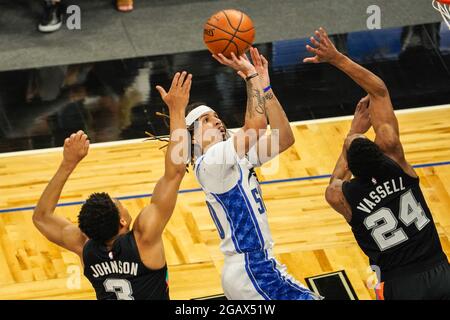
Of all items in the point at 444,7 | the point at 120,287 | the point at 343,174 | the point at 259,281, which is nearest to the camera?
the point at 120,287

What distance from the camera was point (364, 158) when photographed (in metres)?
5.99

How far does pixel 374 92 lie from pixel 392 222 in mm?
911

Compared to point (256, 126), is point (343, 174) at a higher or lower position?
lower

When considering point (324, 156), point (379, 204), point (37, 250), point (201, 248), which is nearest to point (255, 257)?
point (379, 204)

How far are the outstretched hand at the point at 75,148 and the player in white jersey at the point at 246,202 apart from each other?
2.62ft

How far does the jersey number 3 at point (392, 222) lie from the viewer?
240 inches

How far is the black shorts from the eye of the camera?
6086 millimetres

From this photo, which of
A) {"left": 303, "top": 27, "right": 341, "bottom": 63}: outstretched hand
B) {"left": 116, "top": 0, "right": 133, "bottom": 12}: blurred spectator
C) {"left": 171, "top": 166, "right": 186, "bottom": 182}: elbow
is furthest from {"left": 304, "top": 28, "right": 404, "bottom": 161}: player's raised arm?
{"left": 116, "top": 0, "right": 133, "bottom": 12}: blurred spectator

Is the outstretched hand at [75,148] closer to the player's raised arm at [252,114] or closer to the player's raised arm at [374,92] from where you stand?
the player's raised arm at [252,114]

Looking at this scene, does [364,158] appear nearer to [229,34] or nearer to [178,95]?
[178,95]

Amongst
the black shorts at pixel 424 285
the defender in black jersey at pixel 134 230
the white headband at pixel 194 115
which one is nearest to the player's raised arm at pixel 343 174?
the black shorts at pixel 424 285

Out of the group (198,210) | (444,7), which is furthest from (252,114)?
(444,7)

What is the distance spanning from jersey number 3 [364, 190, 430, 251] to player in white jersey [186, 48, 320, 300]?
1.85 feet

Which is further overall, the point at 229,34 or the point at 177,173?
the point at 229,34
